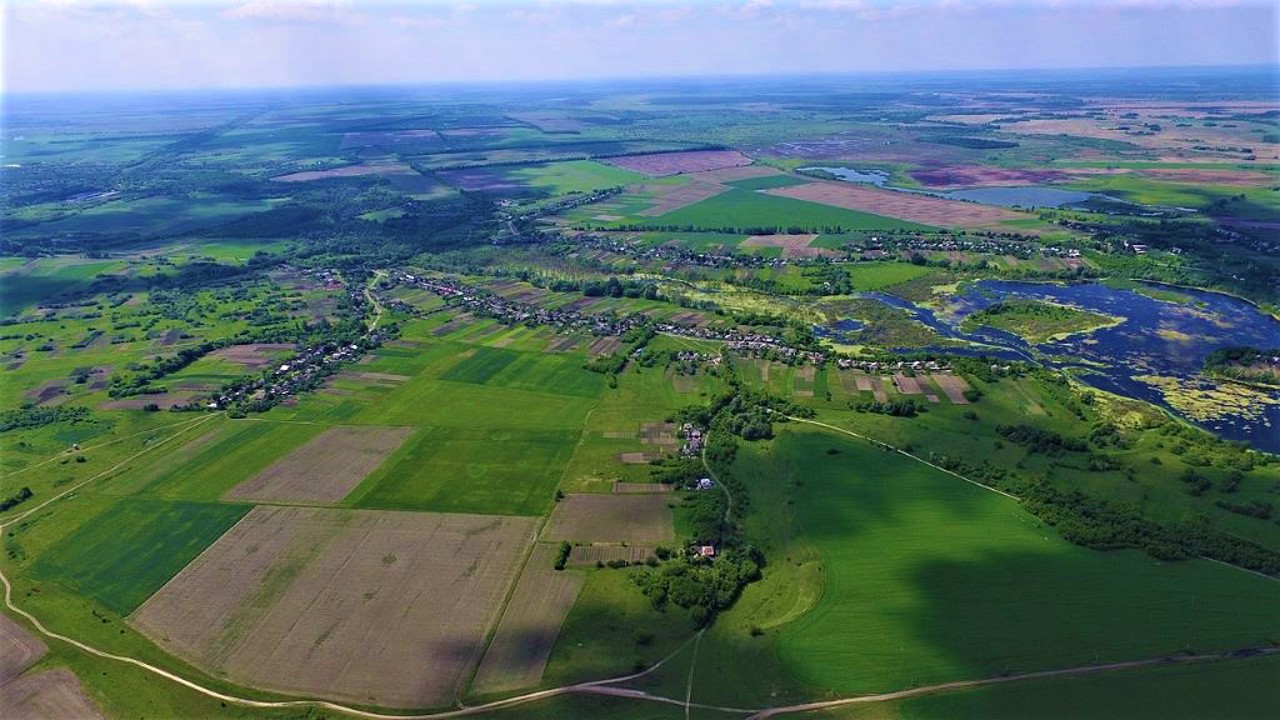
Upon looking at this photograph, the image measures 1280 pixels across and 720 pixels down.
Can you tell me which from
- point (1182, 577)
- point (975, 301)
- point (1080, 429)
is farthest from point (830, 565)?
point (975, 301)

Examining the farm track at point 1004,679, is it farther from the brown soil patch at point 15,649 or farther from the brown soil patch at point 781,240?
the brown soil patch at point 781,240

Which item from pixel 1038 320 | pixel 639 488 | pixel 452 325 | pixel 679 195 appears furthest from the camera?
pixel 679 195

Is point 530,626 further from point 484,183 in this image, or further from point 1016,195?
point 484,183

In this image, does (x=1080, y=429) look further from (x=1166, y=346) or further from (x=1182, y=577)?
(x=1166, y=346)

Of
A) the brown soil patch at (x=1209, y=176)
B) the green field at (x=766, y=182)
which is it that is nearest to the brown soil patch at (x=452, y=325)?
the green field at (x=766, y=182)

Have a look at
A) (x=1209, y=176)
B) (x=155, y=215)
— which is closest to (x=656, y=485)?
(x=155, y=215)
